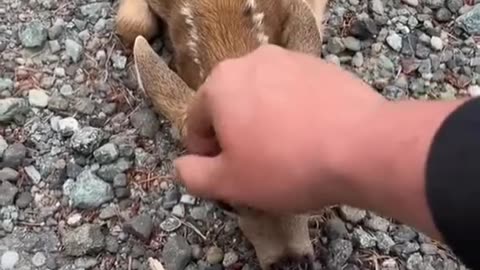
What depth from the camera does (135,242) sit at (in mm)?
2859

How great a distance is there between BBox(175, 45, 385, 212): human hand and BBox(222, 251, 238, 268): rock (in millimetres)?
996

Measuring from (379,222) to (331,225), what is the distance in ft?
0.43

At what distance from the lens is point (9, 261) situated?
2830 millimetres

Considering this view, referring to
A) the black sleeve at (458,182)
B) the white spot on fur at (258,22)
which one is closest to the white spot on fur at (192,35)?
the white spot on fur at (258,22)

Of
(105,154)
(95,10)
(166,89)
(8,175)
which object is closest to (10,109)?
(8,175)

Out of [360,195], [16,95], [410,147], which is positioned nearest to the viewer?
[410,147]

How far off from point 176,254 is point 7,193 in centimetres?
49

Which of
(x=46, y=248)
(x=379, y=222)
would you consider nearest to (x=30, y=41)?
(x=46, y=248)

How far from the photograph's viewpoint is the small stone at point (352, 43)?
320 cm

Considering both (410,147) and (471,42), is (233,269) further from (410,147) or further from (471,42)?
(410,147)

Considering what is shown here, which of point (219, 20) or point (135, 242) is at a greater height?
point (219, 20)

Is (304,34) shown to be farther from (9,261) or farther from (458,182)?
(458,182)

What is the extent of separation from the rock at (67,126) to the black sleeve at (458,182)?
166cm

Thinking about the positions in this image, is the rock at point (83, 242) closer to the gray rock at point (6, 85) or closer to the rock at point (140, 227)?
the rock at point (140, 227)
